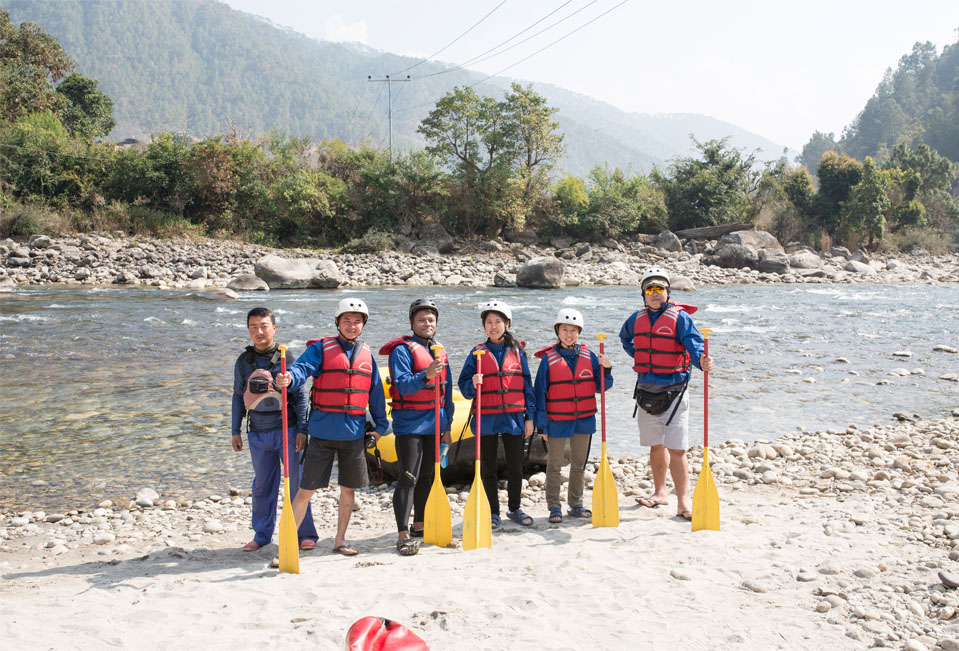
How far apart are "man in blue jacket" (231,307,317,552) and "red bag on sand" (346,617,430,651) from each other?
5.26 feet

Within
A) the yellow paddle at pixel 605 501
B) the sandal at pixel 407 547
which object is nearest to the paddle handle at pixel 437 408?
the sandal at pixel 407 547

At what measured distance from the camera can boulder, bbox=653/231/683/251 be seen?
120 ft

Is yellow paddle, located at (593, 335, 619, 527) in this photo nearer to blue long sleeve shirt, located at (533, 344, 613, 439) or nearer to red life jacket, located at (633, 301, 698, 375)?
blue long sleeve shirt, located at (533, 344, 613, 439)

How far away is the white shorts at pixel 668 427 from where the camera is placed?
465 cm

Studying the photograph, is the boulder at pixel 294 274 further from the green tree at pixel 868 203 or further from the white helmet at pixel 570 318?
the green tree at pixel 868 203

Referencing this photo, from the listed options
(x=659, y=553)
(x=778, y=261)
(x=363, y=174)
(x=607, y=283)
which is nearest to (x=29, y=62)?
(x=363, y=174)

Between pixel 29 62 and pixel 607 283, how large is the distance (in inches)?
1299

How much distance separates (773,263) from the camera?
32781 mm

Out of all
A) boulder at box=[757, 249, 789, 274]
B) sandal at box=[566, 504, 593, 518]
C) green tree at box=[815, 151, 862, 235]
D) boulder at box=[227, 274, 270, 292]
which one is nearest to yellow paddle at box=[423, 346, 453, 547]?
sandal at box=[566, 504, 593, 518]

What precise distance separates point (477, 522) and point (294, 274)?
2062 cm

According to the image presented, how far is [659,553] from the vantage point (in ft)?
13.0

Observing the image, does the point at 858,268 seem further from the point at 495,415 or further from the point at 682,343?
the point at 495,415

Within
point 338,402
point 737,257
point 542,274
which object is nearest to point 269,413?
point 338,402

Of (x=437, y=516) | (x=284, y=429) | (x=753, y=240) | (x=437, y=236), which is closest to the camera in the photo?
(x=284, y=429)
